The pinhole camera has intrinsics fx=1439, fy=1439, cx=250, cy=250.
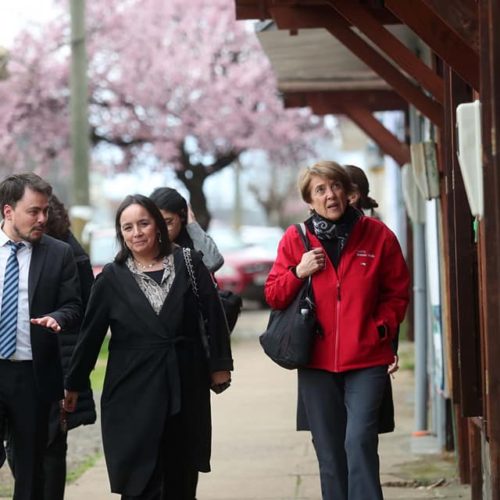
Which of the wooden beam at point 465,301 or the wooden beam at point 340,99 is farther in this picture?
the wooden beam at point 340,99

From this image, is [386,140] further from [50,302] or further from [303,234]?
[50,302]

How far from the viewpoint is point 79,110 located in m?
19.5

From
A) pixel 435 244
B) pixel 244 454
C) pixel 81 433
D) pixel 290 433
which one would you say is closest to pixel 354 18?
pixel 435 244

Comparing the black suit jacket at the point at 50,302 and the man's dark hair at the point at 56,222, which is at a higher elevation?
the man's dark hair at the point at 56,222

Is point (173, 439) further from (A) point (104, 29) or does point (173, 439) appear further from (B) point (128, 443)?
(A) point (104, 29)

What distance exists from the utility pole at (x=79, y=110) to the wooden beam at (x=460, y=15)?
46.5 ft

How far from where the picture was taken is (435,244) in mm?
9391

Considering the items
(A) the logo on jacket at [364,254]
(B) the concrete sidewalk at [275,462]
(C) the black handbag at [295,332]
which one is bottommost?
(B) the concrete sidewalk at [275,462]

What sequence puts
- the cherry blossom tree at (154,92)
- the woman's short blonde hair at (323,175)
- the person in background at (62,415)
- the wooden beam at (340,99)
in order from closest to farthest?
1. the woman's short blonde hair at (323,175)
2. the person in background at (62,415)
3. the wooden beam at (340,99)
4. the cherry blossom tree at (154,92)

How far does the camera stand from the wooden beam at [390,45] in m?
7.79

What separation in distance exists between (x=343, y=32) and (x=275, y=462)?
299cm

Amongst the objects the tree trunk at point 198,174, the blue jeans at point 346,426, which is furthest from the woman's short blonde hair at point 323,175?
the tree trunk at point 198,174

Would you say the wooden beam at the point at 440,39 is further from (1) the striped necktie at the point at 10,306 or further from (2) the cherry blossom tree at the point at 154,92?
(2) the cherry blossom tree at the point at 154,92

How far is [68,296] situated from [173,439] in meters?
0.83
